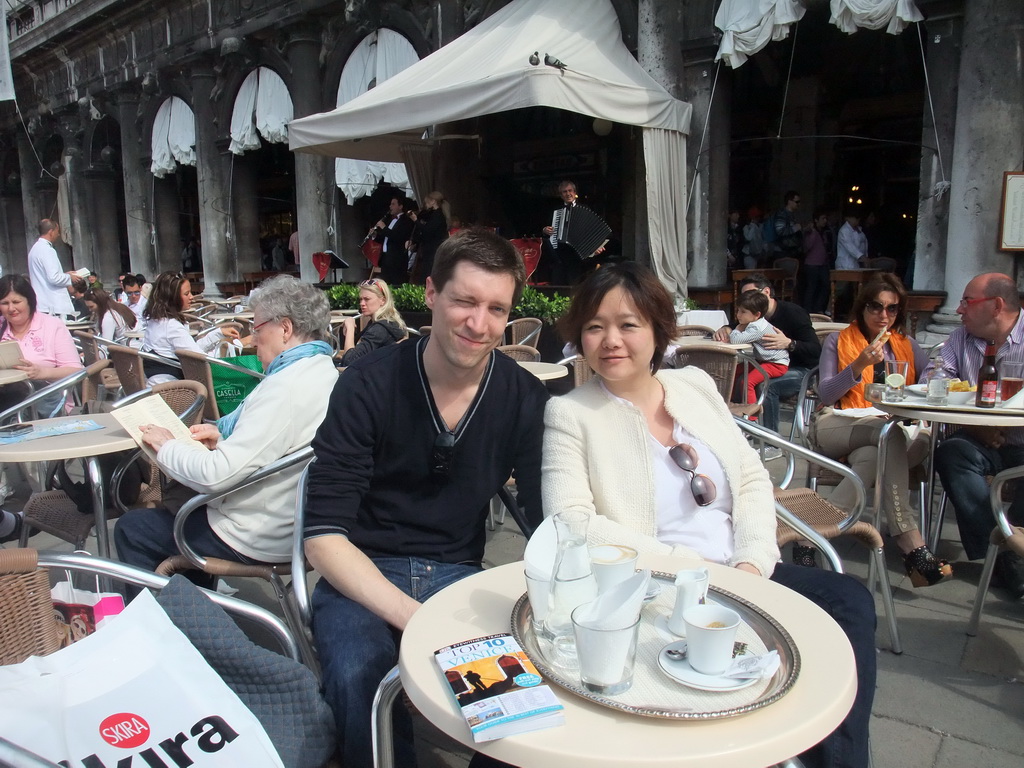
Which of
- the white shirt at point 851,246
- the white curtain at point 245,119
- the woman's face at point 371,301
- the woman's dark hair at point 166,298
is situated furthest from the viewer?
the white curtain at point 245,119

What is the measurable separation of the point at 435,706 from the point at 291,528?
132cm

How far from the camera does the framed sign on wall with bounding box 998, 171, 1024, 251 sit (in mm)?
6211

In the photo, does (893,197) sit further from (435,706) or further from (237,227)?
(435,706)

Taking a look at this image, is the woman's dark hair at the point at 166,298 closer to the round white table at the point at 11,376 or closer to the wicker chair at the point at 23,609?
the round white table at the point at 11,376

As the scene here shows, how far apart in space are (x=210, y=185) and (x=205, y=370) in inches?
474

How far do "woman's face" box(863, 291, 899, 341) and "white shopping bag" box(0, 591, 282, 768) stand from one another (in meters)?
3.30

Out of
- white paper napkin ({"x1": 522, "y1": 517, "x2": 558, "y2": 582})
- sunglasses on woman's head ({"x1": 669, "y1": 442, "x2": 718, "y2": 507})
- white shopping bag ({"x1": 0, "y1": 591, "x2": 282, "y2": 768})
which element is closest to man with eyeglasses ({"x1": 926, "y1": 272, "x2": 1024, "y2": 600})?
sunglasses on woman's head ({"x1": 669, "y1": 442, "x2": 718, "y2": 507})

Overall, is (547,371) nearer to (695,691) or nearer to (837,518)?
(837,518)

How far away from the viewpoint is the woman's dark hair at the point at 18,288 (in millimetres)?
4465

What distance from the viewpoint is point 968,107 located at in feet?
21.3

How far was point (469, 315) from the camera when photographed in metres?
1.83

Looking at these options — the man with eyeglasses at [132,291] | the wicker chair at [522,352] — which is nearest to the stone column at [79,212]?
the man with eyeglasses at [132,291]

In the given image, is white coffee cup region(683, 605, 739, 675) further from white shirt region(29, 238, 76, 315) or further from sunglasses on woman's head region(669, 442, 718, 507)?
white shirt region(29, 238, 76, 315)

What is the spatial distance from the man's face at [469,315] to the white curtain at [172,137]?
15.2 m
